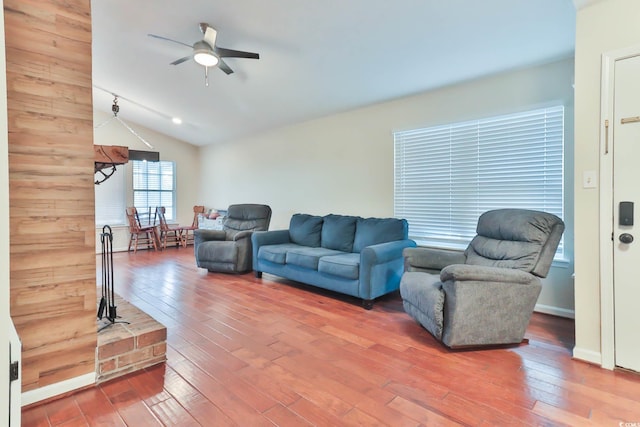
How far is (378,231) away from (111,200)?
5.76m

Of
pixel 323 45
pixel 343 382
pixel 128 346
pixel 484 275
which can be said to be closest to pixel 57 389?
pixel 128 346

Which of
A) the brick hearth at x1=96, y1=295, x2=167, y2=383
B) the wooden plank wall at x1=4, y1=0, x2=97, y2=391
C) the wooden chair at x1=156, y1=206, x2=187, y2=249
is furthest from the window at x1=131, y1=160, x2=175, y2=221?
the wooden plank wall at x1=4, y1=0, x2=97, y2=391

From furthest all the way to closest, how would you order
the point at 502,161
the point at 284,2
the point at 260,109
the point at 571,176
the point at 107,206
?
the point at 107,206 → the point at 260,109 → the point at 502,161 → the point at 571,176 → the point at 284,2

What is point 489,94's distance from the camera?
10.9 ft

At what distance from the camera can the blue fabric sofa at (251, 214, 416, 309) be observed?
3.21m

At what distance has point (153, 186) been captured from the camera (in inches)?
284

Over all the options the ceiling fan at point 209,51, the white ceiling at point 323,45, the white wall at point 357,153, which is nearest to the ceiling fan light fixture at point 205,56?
the ceiling fan at point 209,51

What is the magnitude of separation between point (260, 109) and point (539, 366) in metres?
4.50

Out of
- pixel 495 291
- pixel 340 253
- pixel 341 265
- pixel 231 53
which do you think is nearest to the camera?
pixel 495 291

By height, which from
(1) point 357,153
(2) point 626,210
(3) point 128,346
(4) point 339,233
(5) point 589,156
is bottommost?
(3) point 128,346

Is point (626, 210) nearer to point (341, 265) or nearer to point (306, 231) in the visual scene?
point (341, 265)

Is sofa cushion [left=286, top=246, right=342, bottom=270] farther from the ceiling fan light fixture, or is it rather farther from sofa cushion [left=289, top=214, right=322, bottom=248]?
the ceiling fan light fixture

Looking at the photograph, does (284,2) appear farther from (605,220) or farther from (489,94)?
(605,220)

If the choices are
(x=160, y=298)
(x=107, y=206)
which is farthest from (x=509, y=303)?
(x=107, y=206)
